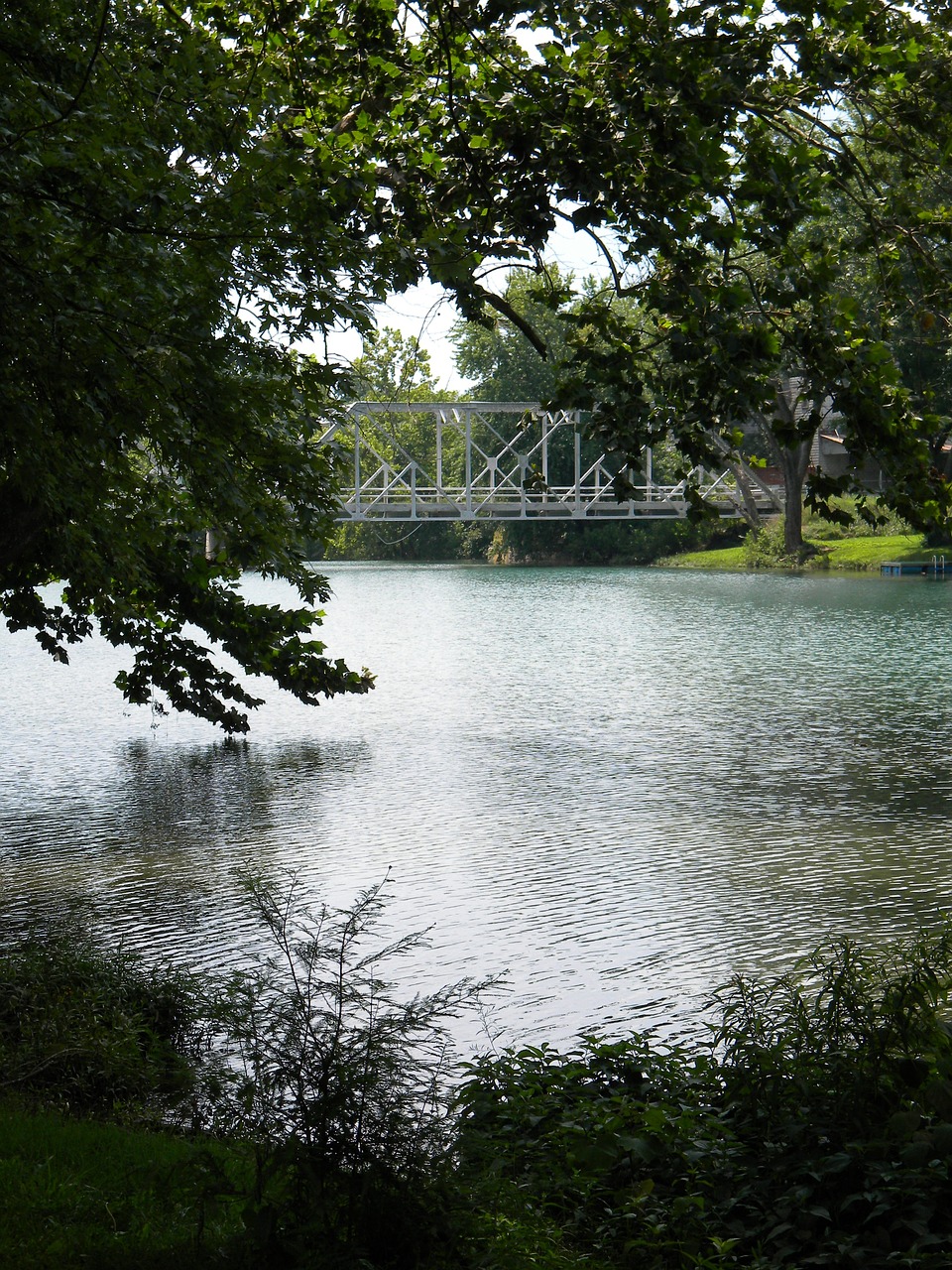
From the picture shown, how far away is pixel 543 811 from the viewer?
1343 cm

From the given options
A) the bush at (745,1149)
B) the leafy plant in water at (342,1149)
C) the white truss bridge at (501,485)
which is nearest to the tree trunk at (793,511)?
the white truss bridge at (501,485)

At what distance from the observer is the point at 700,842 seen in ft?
39.2

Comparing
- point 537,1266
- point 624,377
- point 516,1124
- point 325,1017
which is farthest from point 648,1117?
point 624,377

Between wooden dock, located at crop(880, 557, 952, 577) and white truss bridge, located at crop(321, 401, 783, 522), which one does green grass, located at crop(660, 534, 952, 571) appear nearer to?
wooden dock, located at crop(880, 557, 952, 577)

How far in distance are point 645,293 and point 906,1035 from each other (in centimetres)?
284

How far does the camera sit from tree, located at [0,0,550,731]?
Answer: 15.6 ft

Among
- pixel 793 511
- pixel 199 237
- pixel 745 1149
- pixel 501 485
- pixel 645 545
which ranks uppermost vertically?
pixel 501 485

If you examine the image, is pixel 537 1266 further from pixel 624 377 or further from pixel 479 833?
pixel 479 833

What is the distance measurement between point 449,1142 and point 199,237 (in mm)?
3087

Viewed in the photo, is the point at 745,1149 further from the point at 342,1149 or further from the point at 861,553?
the point at 861,553

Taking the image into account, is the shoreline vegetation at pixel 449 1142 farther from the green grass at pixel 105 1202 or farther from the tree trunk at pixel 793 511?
the tree trunk at pixel 793 511

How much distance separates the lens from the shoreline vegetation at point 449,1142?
3301 millimetres

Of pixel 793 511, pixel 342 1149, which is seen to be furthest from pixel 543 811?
pixel 793 511

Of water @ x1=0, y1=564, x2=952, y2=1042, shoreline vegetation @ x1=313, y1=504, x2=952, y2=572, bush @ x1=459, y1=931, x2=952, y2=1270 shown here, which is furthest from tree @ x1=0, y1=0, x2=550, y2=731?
shoreline vegetation @ x1=313, y1=504, x2=952, y2=572
